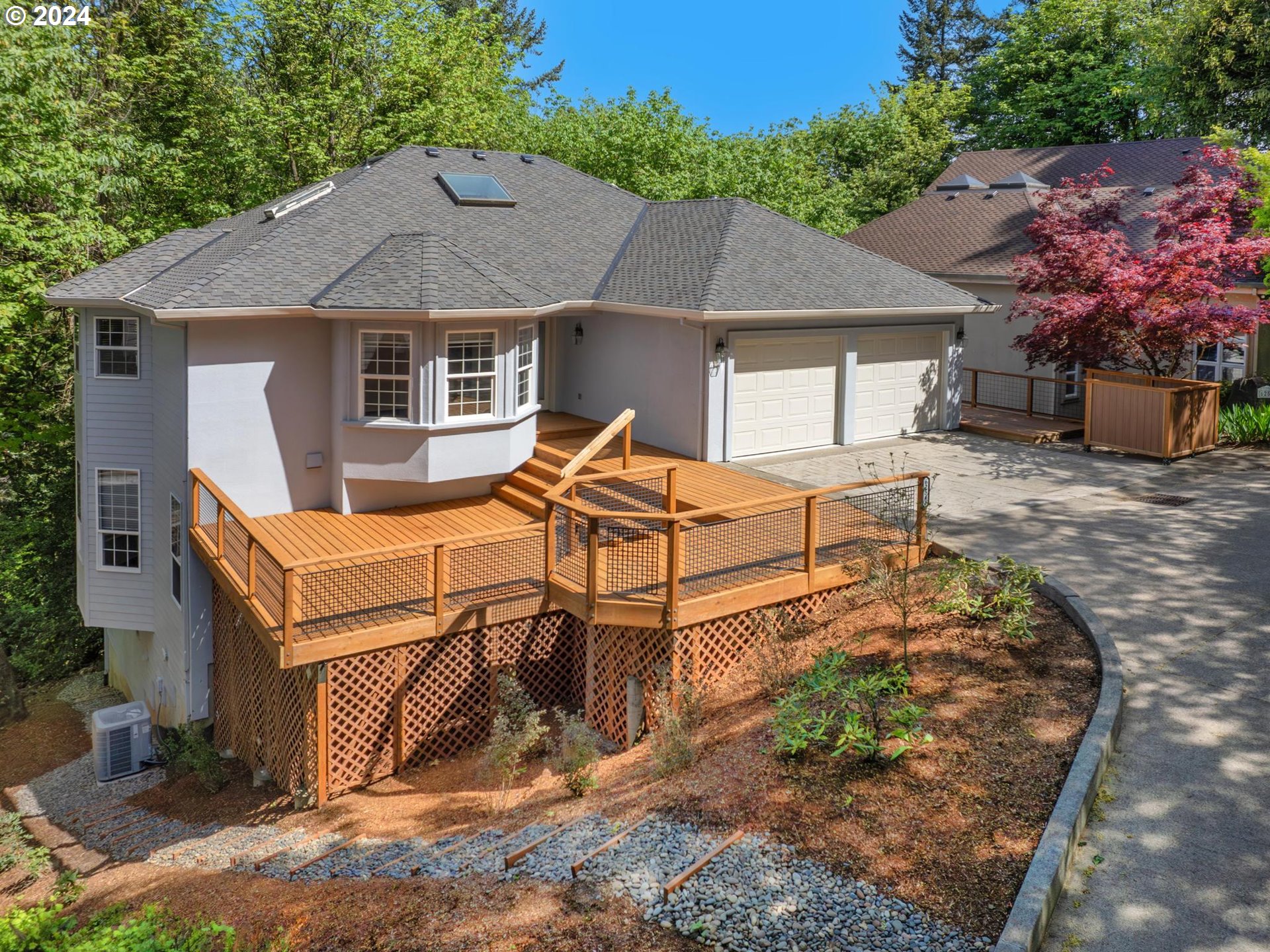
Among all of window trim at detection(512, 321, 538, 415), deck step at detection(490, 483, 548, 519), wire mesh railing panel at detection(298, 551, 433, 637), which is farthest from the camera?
window trim at detection(512, 321, 538, 415)

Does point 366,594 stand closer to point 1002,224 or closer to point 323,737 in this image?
point 323,737

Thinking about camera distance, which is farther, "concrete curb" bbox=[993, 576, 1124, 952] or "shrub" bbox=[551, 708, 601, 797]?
"shrub" bbox=[551, 708, 601, 797]

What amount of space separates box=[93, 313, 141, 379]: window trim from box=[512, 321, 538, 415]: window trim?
5544mm

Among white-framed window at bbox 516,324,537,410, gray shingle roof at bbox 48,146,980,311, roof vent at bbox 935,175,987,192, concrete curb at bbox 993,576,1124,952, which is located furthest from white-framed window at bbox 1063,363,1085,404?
concrete curb at bbox 993,576,1124,952

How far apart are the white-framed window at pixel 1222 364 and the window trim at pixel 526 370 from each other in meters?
14.7

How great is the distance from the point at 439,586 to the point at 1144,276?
13984mm

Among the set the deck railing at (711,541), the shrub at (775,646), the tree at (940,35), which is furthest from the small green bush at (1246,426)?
the tree at (940,35)

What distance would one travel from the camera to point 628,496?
13.3m

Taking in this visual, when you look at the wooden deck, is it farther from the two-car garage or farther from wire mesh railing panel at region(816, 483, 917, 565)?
wire mesh railing panel at region(816, 483, 917, 565)

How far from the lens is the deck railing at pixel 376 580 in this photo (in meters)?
10.5

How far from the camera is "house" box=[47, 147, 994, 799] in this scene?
10938 millimetres

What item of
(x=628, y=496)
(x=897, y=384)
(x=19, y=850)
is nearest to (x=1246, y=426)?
(x=897, y=384)

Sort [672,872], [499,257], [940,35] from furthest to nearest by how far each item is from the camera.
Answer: [940,35], [499,257], [672,872]

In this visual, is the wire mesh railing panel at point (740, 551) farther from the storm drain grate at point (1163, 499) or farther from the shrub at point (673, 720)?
the storm drain grate at point (1163, 499)
